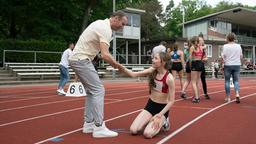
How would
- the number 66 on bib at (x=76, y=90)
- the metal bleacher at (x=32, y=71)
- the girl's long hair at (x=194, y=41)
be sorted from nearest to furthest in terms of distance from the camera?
the girl's long hair at (x=194, y=41) < the number 66 on bib at (x=76, y=90) < the metal bleacher at (x=32, y=71)

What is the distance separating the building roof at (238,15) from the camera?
57375 mm

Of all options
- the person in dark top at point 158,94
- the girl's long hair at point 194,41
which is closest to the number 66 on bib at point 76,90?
the girl's long hair at point 194,41

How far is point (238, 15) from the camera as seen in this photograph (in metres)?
60.0

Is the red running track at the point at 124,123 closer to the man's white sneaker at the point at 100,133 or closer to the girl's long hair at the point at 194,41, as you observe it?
the man's white sneaker at the point at 100,133

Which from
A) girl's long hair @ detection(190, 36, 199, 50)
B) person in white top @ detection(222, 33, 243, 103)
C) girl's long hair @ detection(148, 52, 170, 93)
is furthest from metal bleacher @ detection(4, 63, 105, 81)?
girl's long hair @ detection(148, 52, 170, 93)

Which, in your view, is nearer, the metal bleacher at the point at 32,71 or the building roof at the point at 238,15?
the metal bleacher at the point at 32,71

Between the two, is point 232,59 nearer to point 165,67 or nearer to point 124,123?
point 124,123

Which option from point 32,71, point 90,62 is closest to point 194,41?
point 90,62

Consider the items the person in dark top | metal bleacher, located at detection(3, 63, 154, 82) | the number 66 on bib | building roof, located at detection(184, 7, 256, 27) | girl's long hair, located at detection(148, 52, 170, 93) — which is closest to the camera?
the person in dark top

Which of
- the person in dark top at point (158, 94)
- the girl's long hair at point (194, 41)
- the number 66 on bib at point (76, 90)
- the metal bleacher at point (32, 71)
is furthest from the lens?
the metal bleacher at point (32, 71)

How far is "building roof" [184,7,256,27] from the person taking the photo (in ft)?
188

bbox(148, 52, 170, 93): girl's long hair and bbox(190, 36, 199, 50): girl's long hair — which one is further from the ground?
bbox(190, 36, 199, 50): girl's long hair

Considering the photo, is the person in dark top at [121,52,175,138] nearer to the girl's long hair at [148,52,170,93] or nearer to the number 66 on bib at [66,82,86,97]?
the girl's long hair at [148,52,170,93]

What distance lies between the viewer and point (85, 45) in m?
6.95
